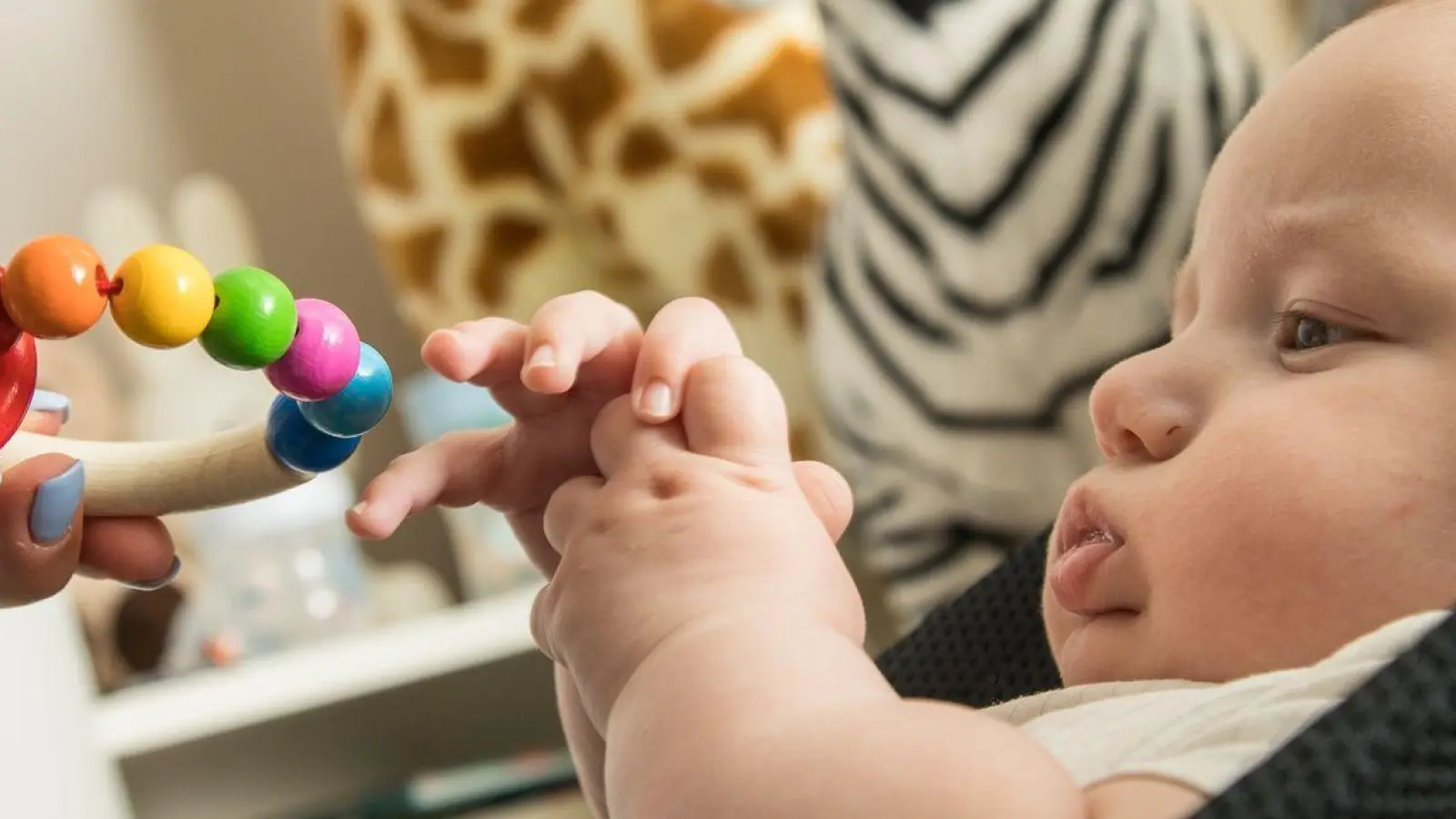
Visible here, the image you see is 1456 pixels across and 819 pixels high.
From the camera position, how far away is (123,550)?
431 mm

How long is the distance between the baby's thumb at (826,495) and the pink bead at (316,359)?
0.15 meters

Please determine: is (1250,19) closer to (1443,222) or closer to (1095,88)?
(1095,88)

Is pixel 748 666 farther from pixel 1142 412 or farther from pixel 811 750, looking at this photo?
pixel 1142 412

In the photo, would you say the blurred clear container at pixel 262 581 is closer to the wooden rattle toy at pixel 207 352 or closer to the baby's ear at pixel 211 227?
the baby's ear at pixel 211 227

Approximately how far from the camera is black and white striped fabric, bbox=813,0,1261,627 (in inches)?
39.7

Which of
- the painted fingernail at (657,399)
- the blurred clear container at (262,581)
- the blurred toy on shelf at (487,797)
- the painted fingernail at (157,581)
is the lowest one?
the blurred toy on shelf at (487,797)

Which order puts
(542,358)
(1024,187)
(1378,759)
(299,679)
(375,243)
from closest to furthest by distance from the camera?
(1378,759), (542,358), (1024,187), (299,679), (375,243)

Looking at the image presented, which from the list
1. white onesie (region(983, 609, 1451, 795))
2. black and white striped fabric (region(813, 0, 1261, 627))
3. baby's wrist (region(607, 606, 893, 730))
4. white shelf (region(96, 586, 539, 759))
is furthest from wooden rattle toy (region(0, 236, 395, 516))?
white shelf (region(96, 586, 539, 759))

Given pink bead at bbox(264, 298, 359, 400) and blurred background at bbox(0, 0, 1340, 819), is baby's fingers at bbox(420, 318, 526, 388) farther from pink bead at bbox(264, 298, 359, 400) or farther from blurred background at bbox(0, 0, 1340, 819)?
blurred background at bbox(0, 0, 1340, 819)

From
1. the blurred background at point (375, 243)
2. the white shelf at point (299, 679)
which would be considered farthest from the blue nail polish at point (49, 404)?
the white shelf at point (299, 679)

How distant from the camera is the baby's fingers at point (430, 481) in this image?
450 millimetres

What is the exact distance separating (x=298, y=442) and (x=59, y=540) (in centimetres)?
7

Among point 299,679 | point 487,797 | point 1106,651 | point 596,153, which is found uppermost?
point 596,153

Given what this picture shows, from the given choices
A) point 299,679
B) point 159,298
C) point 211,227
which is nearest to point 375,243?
point 211,227
